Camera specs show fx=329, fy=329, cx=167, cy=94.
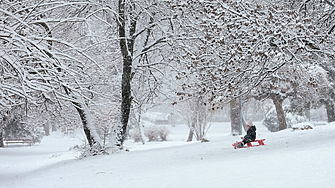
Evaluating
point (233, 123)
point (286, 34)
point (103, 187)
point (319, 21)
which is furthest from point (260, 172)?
point (233, 123)

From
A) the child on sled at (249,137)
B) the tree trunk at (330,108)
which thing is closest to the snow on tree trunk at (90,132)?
the child on sled at (249,137)

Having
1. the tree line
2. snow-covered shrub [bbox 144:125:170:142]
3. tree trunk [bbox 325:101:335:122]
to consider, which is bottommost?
snow-covered shrub [bbox 144:125:170:142]

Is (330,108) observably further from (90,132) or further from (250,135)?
(90,132)

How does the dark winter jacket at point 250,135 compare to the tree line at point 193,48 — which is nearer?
the tree line at point 193,48

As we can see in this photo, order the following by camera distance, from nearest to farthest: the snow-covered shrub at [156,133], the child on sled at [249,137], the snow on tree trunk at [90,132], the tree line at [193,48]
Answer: the tree line at [193,48]
the child on sled at [249,137]
the snow on tree trunk at [90,132]
the snow-covered shrub at [156,133]

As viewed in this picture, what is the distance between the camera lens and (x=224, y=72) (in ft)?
30.2

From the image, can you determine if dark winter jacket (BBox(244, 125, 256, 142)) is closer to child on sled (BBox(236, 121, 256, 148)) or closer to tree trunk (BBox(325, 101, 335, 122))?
child on sled (BBox(236, 121, 256, 148))

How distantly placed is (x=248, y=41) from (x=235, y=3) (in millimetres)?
1046

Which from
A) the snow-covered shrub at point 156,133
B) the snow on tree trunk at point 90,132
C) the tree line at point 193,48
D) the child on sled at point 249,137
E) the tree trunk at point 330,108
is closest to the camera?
→ the tree line at point 193,48

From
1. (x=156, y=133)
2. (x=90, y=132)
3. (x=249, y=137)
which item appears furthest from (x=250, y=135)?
(x=156, y=133)

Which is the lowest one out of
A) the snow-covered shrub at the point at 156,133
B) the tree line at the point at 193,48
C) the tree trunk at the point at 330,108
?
the snow-covered shrub at the point at 156,133

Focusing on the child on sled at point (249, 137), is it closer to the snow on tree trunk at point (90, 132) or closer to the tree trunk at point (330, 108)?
the snow on tree trunk at point (90, 132)

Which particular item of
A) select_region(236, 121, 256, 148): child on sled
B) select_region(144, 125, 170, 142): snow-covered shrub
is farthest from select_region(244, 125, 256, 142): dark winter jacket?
select_region(144, 125, 170, 142): snow-covered shrub

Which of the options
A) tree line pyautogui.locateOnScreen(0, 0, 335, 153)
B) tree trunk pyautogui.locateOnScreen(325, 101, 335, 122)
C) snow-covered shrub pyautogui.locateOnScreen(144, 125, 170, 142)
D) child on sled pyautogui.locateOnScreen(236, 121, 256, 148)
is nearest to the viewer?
tree line pyautogui.locateOnScreen(0, 0, 335, 153)
